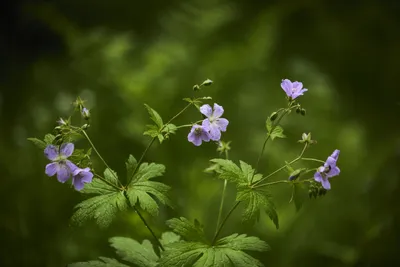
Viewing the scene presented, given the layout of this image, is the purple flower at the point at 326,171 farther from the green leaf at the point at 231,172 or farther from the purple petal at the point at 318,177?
the green leaf at the point at 231,172

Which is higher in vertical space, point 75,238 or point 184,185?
point 184,185

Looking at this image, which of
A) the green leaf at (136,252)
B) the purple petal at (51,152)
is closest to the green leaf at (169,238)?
the green leaf at (136,252)

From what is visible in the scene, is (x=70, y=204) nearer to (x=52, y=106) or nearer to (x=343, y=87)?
(x=52, y=106)

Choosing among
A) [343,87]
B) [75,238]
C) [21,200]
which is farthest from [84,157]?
[343,87]

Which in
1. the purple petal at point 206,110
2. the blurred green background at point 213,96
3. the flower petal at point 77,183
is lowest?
the blurred green background at point 213,96

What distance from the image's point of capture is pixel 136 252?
3.79ft

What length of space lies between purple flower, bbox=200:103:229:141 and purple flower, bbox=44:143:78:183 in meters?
0.24

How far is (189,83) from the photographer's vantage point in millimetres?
2504

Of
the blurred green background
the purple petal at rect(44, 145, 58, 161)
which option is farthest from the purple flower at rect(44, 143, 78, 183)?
the blurred green background

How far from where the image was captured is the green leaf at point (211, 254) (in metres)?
0.99

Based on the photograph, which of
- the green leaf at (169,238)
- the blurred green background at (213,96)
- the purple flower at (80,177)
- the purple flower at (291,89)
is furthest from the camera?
the blurred green background at (213,96)

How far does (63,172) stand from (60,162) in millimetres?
19

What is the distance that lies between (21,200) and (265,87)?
1222 millimetres

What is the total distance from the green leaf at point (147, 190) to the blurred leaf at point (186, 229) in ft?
0.18
